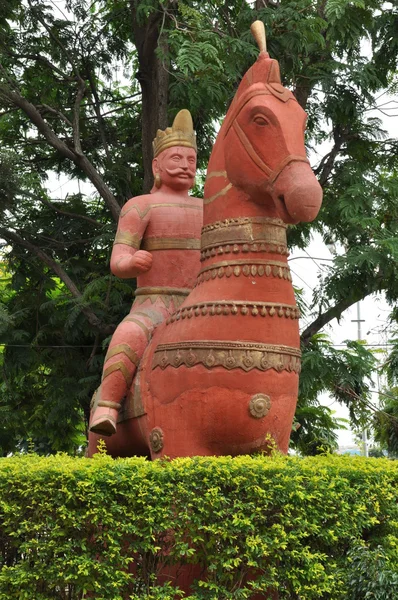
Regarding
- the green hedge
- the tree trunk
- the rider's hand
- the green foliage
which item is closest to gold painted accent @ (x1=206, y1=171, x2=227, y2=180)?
the rider's hand

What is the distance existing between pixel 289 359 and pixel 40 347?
22.7 feet

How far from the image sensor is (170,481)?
452 centimetres

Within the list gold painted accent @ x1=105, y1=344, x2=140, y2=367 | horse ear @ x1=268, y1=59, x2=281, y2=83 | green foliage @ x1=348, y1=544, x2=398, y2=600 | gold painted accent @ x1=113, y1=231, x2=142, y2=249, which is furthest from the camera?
gold painted accent @ x1=113, y1=231, x2=142, y2=249

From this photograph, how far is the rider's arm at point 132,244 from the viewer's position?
5.78 m

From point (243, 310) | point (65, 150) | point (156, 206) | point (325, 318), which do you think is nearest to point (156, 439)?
point (243, 310)

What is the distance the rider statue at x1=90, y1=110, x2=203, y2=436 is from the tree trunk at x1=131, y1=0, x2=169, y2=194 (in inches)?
169

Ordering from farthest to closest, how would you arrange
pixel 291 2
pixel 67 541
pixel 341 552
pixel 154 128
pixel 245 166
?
pixel 154 128 < pixel 291 2 < pixel 245 166 < pixel 341 552 < pixel 67 541

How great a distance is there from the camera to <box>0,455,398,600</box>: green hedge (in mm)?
4410

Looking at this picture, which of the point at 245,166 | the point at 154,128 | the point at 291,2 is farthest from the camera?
the point at 154,128

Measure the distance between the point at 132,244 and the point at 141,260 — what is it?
17 cm

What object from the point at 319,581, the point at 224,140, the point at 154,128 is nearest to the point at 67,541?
the point at 319,581

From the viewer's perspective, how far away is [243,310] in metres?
5.07

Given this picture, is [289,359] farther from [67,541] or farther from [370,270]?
[370,270]

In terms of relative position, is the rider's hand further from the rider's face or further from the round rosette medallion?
the round rosette medallion
